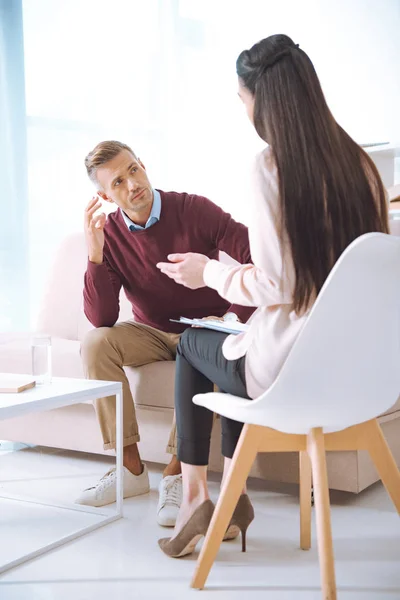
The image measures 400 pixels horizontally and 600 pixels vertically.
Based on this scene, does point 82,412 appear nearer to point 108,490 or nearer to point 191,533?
point 108,490

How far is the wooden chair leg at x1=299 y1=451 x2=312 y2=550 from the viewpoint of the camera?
1.72 m

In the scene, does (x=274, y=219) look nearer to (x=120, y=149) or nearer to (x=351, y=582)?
(x=351, y=582)

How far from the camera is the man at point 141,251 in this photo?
227cm

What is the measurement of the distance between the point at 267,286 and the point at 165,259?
1.01 meters

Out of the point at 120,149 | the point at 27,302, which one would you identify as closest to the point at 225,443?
the point at 120,149

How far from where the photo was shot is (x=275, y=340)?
4.59 feet

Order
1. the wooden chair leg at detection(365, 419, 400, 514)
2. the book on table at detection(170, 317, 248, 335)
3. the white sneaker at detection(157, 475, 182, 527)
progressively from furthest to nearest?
the white sneaker at detection(157, 475, 182, 527) < the book on table at detection(170, 317, 248, 335) < the wooden chair leg at detection(365, 419, 400, 514)

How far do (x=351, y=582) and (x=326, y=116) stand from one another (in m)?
0.93

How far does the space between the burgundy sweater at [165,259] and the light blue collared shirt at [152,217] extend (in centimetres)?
1

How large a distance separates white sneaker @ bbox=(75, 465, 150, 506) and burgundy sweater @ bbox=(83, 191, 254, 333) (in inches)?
18.7

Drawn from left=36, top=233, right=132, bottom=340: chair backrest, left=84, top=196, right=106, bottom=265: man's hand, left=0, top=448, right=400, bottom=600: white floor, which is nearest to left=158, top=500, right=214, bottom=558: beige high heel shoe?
left=0, top=448, right=400, bottom=600: white floor

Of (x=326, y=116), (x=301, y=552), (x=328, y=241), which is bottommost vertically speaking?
(x=301, y=552)

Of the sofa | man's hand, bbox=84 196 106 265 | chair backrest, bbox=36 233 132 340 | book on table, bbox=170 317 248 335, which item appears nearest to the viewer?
book on table, bbox=170 317 248 335

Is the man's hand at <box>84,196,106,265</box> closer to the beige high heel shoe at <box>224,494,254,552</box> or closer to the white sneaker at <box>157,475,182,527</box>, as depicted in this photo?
the white sneaker at <box>157,475,182,527</box>
